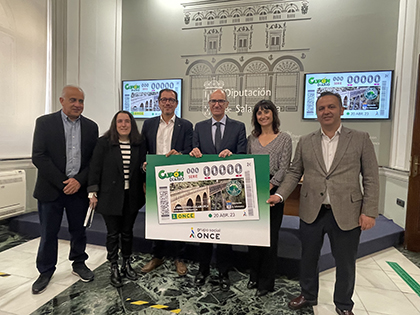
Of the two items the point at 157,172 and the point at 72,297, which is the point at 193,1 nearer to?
the point at 157,172

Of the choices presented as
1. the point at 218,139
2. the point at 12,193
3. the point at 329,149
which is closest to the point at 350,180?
the point at 329,149

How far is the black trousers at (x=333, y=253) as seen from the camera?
1757mm

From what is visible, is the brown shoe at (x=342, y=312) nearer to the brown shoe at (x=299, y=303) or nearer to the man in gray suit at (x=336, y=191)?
the man in gray suit at (x=336, y=191)

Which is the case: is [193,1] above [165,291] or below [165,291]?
above

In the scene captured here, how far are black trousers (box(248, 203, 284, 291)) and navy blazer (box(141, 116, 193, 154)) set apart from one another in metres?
1.01

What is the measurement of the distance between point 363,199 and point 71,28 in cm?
457

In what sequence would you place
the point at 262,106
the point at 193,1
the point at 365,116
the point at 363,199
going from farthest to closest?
the point at 193,1 < the point at 365,116 < the point at 262,106 < the point at 363,199

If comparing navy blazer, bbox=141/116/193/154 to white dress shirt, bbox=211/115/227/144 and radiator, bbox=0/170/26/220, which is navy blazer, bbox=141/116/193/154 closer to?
white dress shirt, bbox=211/115/227/144

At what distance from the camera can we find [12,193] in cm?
332

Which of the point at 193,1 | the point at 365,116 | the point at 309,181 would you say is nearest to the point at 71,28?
the point at 193,1

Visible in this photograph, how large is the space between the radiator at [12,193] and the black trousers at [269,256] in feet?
10.5

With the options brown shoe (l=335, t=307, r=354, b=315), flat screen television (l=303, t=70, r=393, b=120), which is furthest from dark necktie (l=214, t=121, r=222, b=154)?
flat screen television (l=303, t=70, r=393, b=120)

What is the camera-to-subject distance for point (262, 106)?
202cm

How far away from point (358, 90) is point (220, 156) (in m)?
3.13
